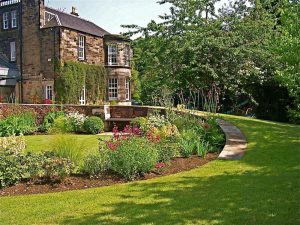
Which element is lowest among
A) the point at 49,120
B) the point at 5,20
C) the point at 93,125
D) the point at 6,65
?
the point at 93,125

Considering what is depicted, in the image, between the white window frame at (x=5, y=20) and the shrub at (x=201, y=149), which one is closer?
the shrub at (x=201, y=149)

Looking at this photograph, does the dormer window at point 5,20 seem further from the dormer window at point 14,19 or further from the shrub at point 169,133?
the shrub at point 169,133

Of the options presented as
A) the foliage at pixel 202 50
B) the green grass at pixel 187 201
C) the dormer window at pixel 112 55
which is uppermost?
the dormer window at pixel 112 55

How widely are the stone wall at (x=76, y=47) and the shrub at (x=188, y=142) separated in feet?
66.2

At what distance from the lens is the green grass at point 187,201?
189 inches

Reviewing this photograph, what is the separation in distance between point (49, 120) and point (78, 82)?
10.0m

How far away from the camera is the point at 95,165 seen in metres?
7.18

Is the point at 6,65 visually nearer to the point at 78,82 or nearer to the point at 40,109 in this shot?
the point at 78,82

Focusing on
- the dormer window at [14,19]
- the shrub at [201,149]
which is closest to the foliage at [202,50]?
the shrub at [201,149]

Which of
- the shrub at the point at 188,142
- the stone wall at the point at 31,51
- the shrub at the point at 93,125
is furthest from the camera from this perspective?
the stone wall at the point at 31,51

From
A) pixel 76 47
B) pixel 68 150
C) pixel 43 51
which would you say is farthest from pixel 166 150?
pixel 43 51

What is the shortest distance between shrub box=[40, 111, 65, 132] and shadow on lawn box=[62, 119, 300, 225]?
40.2 ft

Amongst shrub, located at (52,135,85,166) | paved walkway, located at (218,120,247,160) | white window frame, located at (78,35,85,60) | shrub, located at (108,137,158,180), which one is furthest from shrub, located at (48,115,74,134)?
white window frame, located at (78,35,85,60)

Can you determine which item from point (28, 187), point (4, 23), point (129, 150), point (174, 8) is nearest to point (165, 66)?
point (174, 8)
